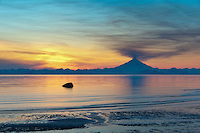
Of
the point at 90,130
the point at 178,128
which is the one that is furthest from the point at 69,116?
the point at 178,128

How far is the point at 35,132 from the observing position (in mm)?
15727

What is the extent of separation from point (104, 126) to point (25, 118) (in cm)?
834

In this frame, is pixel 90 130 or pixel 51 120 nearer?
pixel 90 130

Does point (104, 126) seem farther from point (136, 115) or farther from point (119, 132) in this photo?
point (136, 115)

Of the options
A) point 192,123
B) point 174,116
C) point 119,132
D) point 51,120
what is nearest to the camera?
point 119,132

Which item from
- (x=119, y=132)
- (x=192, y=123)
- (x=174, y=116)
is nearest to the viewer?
(x=119, y=132)

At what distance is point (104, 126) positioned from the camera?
17.4m

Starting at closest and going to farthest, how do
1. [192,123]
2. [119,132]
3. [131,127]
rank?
1. [119,132]
2. [131,127]
3. [192,123]

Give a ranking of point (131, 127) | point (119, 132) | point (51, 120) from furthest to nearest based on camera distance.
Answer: point (51, 120) < point (131, 127) < point (119, 132)

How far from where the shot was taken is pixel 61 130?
644 inches

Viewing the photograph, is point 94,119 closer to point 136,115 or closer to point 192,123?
point 136,115

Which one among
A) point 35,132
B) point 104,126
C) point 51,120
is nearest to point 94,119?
point 104,126

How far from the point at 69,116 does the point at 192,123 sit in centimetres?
1191

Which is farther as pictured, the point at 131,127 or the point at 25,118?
the point at 25,118
